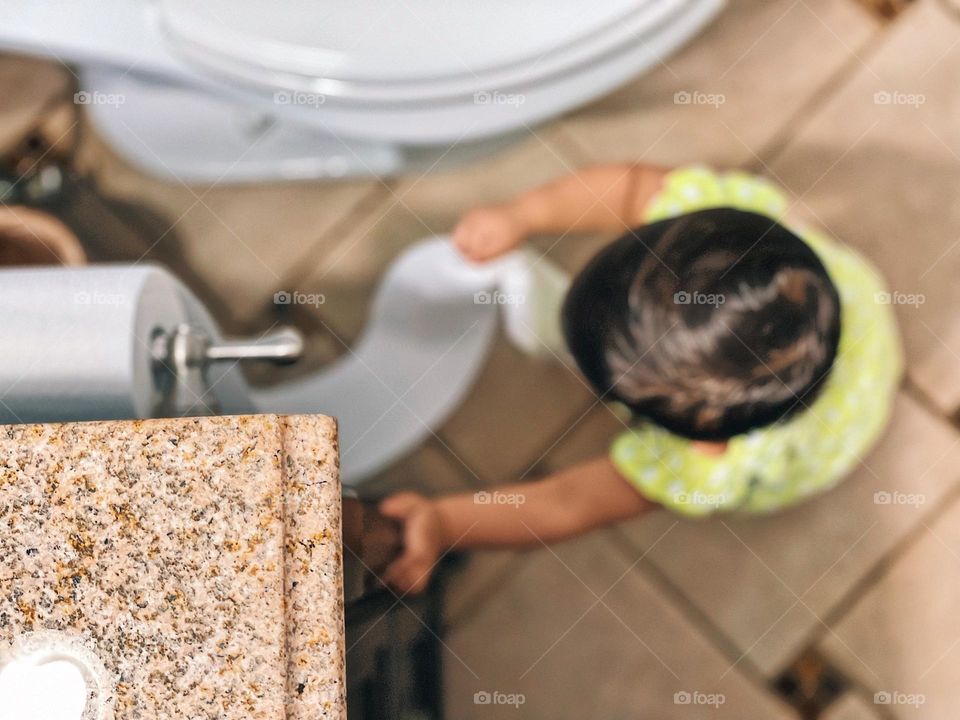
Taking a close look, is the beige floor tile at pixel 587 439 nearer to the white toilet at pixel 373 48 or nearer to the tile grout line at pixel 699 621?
the tile grout line at pixel 699 621

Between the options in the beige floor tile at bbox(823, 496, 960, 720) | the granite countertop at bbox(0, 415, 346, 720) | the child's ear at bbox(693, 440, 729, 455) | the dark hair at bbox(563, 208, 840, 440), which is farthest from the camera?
the beige floor tile at bbox(823, 496, 960, 720)

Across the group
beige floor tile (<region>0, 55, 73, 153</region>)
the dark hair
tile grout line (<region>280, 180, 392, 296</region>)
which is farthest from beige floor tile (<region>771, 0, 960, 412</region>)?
beige floor tile (<region>0, 55, 73, 153</region>)

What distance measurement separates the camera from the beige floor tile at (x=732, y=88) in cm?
82

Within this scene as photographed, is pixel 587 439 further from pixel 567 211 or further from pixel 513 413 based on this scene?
pixel 567 211

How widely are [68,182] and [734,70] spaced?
80 centimetres

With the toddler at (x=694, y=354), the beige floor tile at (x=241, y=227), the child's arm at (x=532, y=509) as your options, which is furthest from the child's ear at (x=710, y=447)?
the beige floor tile at (x=241, y=227)

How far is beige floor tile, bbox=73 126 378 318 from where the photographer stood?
0.81 meters

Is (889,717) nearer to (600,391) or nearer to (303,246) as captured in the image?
(600,391)

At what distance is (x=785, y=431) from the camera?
0.68m

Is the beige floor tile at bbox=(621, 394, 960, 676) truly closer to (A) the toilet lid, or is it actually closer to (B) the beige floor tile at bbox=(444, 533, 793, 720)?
(B) the beige floor tile at bbox=(444, 533, 793, 720)

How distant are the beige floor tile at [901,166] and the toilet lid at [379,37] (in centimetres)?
32

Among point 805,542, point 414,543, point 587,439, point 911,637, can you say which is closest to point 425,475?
point 414,543

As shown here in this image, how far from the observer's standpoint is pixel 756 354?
541 mm

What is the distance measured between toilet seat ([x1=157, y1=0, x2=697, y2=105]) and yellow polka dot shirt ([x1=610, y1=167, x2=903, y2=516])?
0.19 metres
